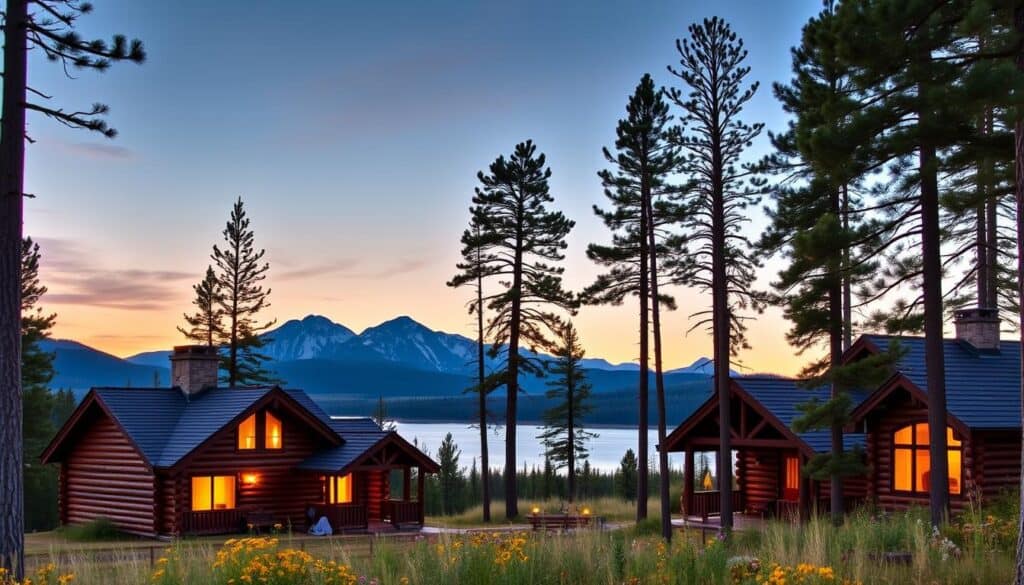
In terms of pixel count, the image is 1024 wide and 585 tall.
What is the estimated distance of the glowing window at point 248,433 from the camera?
111 ft

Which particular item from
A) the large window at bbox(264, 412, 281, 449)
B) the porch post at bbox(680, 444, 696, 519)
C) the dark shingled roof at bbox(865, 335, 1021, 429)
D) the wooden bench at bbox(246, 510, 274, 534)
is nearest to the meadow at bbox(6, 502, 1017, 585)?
the dark shingled roof at bbox(865, 335, 1021, 429)

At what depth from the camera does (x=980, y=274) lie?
31.8m

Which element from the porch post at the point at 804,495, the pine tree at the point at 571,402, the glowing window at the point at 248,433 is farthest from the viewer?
the pine tree at the point at 571,402

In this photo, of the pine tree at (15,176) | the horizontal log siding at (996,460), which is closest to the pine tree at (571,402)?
the horizontal log siding at (996,460)

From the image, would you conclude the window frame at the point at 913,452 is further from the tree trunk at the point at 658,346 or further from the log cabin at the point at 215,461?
the log cabin at the point at 215,461

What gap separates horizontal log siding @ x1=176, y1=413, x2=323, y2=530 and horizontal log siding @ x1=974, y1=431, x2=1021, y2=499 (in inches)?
744

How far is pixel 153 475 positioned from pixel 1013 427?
74.8 ft

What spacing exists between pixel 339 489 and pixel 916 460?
58.3 ft

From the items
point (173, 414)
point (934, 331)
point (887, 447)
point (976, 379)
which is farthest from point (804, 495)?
point (173, 414)

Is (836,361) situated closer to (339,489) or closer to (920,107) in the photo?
(920,107)

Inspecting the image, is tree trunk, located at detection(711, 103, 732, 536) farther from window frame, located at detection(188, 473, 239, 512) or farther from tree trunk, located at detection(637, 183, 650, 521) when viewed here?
window frame, located at detection(188, 473, 239, 512)

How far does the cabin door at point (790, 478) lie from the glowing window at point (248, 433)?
1586 cm

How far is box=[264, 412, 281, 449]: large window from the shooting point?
3444 centimetres

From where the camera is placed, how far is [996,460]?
26234mm
